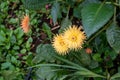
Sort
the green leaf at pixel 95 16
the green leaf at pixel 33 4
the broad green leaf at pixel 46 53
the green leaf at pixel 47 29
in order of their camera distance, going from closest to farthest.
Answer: the green leaf at pixel 95 16 < the green leaf at pixel 33 4 < the broad green leaf at pixel 46 53 < the green leaf at pixel 47 29

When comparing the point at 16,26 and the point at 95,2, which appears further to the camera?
the point at 16,26

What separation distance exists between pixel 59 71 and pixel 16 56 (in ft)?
1.86

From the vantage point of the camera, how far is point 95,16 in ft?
4.53

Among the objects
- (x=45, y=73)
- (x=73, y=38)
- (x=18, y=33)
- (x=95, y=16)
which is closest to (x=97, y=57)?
(x=45, y=73)

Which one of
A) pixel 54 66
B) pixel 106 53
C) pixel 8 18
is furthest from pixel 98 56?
pixel 8 18

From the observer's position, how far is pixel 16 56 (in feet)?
7.23

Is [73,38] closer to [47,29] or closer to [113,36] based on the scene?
[113,36]

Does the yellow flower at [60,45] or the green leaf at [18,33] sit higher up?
the yellow flower at [60,45]

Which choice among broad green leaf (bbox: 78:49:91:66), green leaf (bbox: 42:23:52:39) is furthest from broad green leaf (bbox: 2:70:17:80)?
broad green leaf (bbox: 78:49:91:66)

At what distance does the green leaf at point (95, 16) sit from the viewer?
133 centimetres

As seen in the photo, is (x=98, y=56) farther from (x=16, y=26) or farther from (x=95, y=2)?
(x=16, y=26)

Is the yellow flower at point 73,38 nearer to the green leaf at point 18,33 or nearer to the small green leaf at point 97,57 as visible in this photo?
the small green leaf at point 97,57

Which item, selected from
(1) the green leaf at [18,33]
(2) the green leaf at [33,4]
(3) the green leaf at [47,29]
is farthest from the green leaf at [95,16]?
(1) the green leaf at [18,33]

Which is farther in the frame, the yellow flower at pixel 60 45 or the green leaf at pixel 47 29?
the green leaf at pixel 47 29
